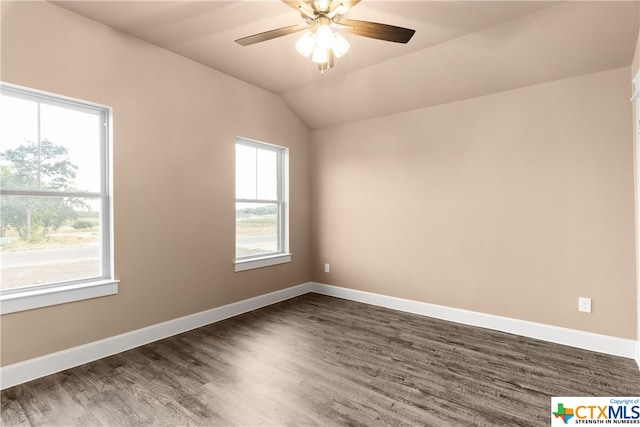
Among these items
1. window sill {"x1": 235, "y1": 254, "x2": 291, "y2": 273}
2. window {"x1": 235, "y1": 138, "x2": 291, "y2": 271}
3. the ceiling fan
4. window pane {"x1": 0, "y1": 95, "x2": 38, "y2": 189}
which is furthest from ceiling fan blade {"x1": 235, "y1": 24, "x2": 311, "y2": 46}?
window sill {"x1": 235, "y1": 254, "x2": 291, "y2": 273}

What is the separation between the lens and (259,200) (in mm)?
4250

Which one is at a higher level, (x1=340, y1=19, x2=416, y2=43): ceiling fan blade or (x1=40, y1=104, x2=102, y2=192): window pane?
(x1=340, y1=19, x2=416, y2=43): ceiling fan blade

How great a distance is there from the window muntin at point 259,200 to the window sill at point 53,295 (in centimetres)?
146

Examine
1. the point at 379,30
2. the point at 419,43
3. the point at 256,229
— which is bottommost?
the point at 256,229

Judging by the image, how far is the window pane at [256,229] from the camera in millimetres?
4031

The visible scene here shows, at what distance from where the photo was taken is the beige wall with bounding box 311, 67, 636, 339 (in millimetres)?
2852

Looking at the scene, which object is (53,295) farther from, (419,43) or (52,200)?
(419,43)

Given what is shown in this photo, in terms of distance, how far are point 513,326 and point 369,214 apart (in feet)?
6.62

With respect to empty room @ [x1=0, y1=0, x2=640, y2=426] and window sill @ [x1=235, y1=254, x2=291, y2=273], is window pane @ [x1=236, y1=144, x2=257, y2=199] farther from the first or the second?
window sill @ [x1=235, y1=254, x2=291, y2=273]

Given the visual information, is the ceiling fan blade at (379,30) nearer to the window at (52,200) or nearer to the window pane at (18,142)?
the window at (52,200)

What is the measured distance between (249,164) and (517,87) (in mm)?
3073

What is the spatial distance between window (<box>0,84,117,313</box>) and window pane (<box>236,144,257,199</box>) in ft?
4.75

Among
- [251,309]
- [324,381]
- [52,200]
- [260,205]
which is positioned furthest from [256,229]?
[324,381]

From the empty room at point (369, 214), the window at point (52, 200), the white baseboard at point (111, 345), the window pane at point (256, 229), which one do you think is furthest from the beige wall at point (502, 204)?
the window at point (52, 200)
